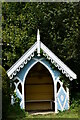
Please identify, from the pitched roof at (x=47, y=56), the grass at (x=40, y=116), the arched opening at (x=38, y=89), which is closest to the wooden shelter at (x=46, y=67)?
the pitched roof at (x=47, y=56)

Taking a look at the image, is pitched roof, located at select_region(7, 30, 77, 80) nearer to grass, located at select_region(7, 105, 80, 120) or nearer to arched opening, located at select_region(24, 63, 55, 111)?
grass, located at select_region(7, 105, 80, 120)

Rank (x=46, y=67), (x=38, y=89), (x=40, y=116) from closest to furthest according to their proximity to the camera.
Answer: (x=40, y=116) < (x=46, y=67) < (x=38, y=89)

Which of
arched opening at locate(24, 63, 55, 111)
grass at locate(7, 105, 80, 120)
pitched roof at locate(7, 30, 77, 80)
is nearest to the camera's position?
grass at locate(7, 105, 80, 120)

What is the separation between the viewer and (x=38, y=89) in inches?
575

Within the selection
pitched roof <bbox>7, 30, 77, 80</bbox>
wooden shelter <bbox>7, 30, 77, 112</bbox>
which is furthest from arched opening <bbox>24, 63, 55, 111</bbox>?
pitched roof <bbox>7, 30, 77, 80</bbox>

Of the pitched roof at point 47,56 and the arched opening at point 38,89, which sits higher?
the pitched roof at point 47,56

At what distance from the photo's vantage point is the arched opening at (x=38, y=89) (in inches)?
562

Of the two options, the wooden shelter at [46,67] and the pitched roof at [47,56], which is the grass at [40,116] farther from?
the pitched roof at [47,56]

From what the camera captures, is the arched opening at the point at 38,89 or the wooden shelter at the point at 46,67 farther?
the arched opening at the point at 38,89

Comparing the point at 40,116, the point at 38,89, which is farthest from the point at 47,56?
the point at 38,89

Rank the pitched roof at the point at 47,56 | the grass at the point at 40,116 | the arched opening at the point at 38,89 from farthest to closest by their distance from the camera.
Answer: the arched opening at the point at 38,89 < the pitched roof at the point at 47,56 < the grass at the point at 40,116

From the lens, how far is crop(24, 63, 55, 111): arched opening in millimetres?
14266

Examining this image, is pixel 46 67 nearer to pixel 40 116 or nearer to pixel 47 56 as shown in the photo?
pixel 47 56

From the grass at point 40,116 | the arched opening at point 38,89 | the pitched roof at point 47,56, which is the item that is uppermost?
the pitched roof at point 47,56
